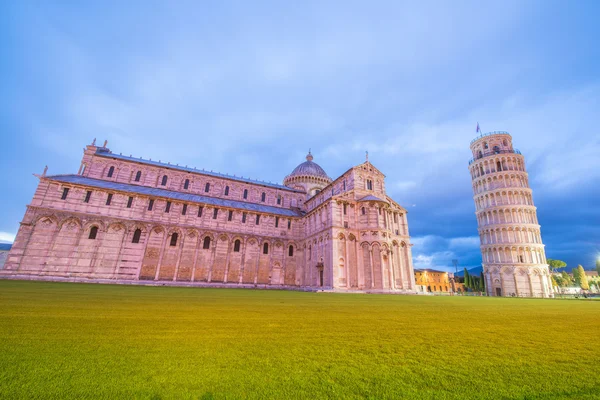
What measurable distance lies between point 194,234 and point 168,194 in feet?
21.8

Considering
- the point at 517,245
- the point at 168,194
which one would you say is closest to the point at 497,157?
the point at 517,245

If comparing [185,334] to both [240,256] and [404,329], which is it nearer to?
[404,329]

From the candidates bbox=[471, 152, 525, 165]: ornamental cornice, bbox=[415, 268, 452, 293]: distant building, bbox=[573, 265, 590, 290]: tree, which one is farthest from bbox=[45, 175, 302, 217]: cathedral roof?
bbox=[573, 265, 590, 290]: tree

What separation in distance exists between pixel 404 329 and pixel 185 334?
4752 millimetres

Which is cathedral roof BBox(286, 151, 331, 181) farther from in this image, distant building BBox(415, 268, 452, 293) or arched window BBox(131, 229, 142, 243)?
distant building BBox(415, 268, 452, 293)

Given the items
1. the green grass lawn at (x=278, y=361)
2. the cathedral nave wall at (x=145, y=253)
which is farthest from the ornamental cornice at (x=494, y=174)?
the green grass lawn at (x=278, y=361)

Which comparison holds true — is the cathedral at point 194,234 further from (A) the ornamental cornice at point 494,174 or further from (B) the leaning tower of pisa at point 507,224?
(A) the ornamental cornice at point 494,174

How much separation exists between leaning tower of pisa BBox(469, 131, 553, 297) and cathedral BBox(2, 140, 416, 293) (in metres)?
26.3

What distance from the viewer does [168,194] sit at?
33.9m

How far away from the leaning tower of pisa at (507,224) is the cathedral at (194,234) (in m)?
26.3

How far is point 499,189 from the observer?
4894cm

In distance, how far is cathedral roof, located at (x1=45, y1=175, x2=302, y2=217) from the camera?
29.8m

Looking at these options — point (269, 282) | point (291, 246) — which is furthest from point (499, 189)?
point (269, 282)

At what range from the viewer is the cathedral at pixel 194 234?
2714 cm
